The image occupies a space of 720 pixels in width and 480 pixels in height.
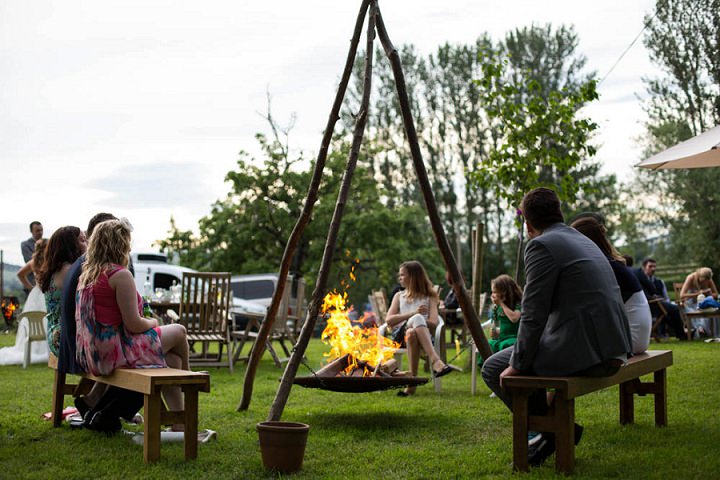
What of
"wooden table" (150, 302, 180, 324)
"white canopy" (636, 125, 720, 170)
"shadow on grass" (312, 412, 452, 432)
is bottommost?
"shadow on grass" (312, 412, 452, 432)

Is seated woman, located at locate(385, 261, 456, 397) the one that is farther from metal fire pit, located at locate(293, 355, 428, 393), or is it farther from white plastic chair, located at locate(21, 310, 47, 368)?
white plastic chair, located at locate(21, 310, 47, 368)

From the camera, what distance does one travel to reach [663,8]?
79.7ft

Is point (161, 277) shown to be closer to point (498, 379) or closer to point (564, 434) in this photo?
point (498, 379)

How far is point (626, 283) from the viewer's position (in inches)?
207

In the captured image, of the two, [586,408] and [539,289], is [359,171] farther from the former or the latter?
[539,289]

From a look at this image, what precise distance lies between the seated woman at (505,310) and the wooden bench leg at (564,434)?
3.07m

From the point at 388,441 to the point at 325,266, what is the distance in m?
1.38

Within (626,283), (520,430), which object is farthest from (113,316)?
(626,283)

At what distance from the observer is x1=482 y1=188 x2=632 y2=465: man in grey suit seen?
13.9ft

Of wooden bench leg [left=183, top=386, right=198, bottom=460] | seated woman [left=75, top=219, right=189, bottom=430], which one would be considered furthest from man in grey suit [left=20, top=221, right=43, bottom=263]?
wooden bench leg [left=183, top=386, right=198, bottom=460]

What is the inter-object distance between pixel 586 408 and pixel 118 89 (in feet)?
28.9

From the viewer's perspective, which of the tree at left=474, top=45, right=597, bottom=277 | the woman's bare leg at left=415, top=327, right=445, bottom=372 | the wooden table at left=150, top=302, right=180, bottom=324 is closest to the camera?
the woman's bare leg at left=415, top=327, right=445, bottom=372

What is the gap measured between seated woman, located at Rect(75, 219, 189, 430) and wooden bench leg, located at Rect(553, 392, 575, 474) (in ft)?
7.96

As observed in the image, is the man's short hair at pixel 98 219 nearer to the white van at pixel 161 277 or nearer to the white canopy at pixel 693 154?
the white canopy at pixel 693 154
